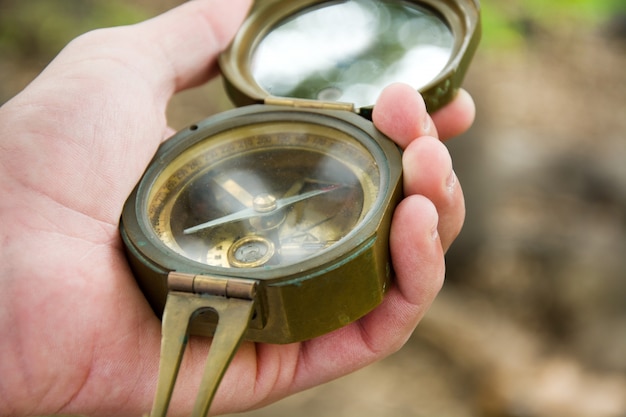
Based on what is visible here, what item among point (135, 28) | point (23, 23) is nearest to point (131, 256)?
point (135, 28)

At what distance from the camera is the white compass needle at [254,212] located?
2.19 metres

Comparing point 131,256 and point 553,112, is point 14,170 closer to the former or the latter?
point 131,256

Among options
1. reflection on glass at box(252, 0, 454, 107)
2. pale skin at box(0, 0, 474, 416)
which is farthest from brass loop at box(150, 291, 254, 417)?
reflection on glass at box(252, 0, 454, 107)

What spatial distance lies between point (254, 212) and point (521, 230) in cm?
304

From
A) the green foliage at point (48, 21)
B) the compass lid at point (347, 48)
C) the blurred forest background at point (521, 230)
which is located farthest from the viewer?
the green foliage at point (48, 21)

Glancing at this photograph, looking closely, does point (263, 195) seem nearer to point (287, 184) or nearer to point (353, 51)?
point (287, 184)

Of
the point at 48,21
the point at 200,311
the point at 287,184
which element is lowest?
the point at 48,21

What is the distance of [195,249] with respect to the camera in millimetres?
2127

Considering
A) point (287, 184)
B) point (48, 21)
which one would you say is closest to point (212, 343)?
point (287, 184)

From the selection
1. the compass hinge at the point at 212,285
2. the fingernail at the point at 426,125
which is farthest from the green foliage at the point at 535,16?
the compass hinge at the point at 212,285

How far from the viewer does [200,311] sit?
1847 mm

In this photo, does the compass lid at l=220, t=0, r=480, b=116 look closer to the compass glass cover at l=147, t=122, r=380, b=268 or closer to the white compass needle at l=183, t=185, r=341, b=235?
the compass glass cover at l=147, t=122, r=380, b=268

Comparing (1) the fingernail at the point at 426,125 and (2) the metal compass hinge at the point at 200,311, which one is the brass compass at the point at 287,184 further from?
(1) the fingernail at the point at 426,125

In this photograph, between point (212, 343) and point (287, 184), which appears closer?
point (212, 343)
